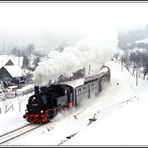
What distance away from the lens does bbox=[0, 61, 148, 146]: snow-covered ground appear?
1950 cm

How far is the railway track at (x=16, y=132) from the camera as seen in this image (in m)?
21.0

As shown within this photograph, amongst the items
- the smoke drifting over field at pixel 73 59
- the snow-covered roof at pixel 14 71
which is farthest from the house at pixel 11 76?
the smoke drifting over field at pixel 73 59

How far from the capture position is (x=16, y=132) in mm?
22859

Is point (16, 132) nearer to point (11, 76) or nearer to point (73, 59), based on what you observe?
point (73, 59)

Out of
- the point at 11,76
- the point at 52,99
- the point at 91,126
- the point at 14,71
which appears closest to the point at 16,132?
the point at 52,99

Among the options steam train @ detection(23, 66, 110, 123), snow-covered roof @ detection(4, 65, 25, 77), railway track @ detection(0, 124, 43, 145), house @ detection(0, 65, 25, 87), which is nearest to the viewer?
railway track @ detection(0, 124, 43, 145)

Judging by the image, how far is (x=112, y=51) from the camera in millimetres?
41500

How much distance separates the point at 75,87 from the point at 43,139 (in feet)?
32.2

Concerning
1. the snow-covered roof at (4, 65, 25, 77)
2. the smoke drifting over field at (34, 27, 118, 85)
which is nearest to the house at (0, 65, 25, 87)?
the snow-covered roof at (4, 65, 25, 77)

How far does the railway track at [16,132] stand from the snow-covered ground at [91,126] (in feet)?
1.40

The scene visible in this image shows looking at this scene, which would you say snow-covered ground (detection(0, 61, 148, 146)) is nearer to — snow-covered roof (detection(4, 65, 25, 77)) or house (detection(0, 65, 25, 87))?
house (detection(0, 65, 25, 87))

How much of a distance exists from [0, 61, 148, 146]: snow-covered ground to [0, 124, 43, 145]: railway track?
43 centimetres

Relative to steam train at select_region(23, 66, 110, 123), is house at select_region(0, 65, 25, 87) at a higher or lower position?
lower

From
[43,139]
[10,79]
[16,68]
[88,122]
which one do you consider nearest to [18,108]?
[88,122]
